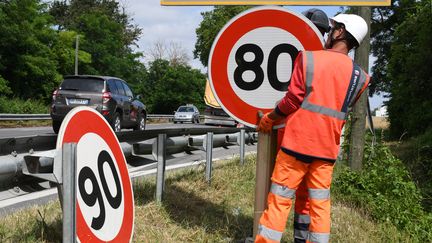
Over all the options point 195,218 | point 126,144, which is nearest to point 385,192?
point 195,218

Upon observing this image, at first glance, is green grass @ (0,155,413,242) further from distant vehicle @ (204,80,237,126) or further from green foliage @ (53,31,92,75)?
green foliage @ (53,31,92,75)

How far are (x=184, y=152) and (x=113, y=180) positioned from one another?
11.0ft

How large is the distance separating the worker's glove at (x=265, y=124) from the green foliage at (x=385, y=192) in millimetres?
2512

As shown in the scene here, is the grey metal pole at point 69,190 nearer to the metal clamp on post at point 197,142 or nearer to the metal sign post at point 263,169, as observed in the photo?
the metal sign post at point 263,169

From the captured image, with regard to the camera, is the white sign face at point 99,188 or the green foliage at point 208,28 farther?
the green foliage at point 208,28

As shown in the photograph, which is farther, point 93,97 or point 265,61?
point 93,97

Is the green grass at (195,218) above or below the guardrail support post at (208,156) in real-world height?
below

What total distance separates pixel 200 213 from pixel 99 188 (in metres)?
2.45

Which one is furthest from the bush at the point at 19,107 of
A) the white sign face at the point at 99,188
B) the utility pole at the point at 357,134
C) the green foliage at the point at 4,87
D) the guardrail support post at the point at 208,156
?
the white sign face at the point at 99,188

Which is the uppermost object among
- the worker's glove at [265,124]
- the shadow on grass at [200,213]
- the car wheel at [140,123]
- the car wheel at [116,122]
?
the worker's glove at [265,124]

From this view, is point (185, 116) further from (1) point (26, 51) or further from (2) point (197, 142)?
(2) point (197, 142)

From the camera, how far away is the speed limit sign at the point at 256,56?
12.6ft

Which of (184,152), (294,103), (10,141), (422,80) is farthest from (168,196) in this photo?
(422,80)

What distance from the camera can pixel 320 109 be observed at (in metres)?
3.55
